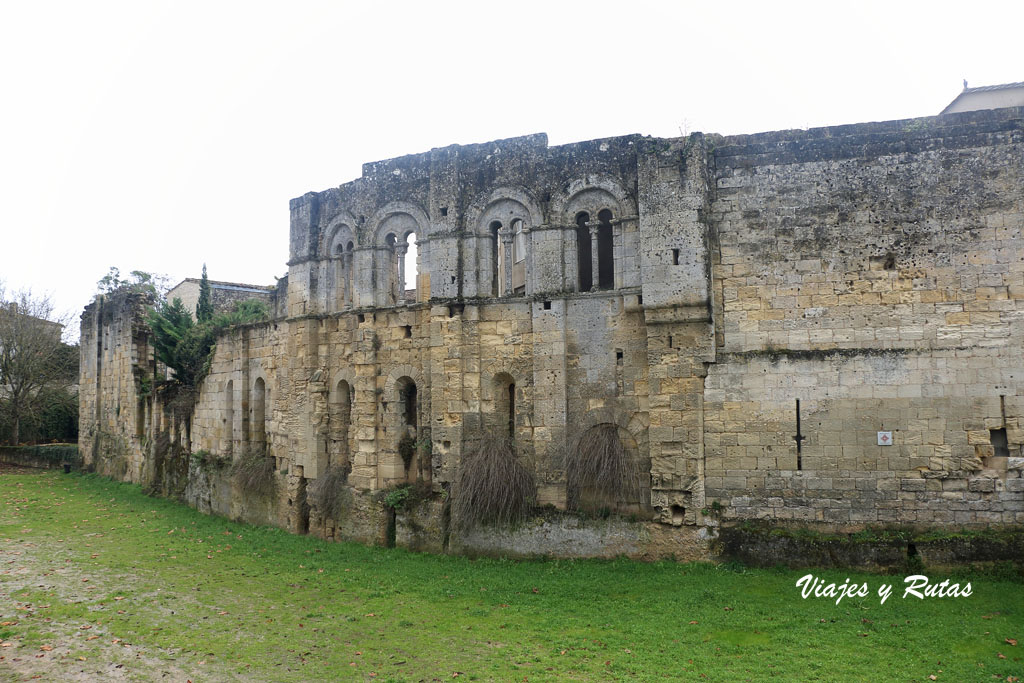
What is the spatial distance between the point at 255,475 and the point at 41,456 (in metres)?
17.6

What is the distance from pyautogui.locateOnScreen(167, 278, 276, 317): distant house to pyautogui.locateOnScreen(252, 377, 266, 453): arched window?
1141cm

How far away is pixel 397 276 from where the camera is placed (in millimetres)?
15406

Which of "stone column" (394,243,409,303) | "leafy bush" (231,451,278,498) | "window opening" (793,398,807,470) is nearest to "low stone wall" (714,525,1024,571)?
"window opening" (793,398,807,470)

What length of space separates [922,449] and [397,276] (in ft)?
34.2

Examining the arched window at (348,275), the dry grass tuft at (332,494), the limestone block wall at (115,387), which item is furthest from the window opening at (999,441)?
the limestone block wall at (115,387)

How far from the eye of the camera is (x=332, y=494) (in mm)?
15094

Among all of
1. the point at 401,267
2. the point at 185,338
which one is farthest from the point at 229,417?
the point at 401,267

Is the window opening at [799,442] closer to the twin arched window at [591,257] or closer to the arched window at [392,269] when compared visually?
the twin arched window at [591,257]

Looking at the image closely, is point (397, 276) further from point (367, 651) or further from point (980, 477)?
point (980, 477)

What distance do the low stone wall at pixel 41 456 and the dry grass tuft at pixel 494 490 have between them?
2197cm

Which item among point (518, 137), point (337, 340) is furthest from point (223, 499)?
point (518, 137)

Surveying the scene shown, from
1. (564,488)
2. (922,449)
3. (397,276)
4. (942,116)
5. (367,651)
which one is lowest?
(367,651)

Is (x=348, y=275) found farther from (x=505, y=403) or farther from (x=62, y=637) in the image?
(x=62, y=637)

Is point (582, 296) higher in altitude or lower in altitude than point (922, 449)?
higher
